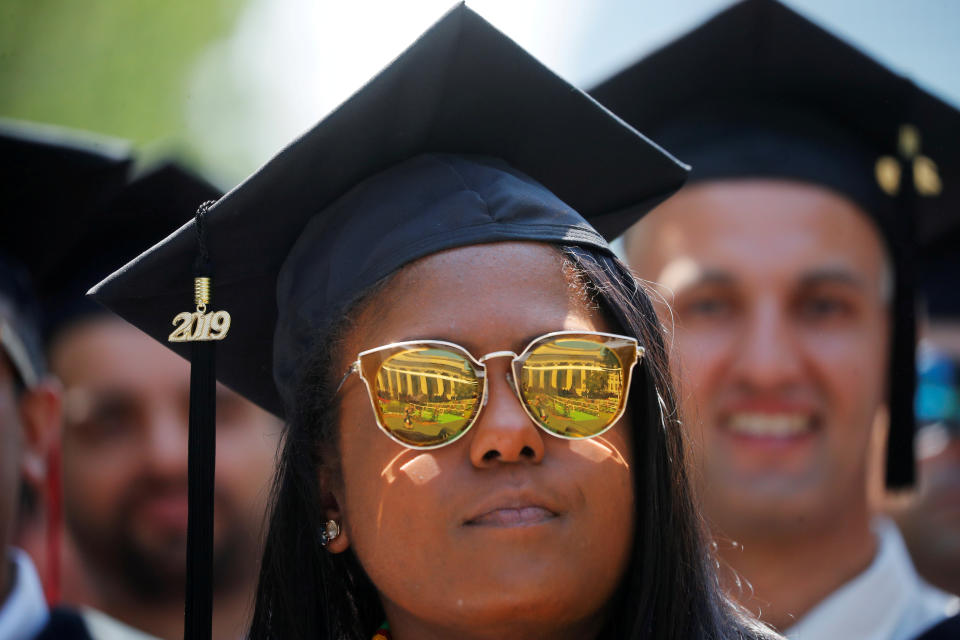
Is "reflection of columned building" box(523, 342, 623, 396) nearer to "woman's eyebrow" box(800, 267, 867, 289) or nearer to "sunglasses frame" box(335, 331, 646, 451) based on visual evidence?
"sunglasses frame" box(335, 331, 646, 451)

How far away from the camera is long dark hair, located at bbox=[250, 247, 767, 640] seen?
7.62ft

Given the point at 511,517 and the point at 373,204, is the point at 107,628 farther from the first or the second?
the point at 511,517

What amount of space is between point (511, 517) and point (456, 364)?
0.32 meters

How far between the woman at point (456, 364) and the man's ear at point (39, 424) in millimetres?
1968

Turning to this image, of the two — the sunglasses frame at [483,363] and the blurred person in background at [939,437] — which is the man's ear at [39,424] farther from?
the blurred person in background at [939,437]

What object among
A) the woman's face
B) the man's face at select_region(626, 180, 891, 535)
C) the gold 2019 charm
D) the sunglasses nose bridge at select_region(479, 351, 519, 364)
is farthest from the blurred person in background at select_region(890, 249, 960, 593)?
the gold 2019 charm

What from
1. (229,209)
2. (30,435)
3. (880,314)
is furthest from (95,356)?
(880,314)

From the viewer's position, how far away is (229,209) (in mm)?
2371

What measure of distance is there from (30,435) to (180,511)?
0.67m

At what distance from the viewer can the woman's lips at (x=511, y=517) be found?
2.10m

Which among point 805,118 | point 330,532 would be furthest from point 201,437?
point 805,118

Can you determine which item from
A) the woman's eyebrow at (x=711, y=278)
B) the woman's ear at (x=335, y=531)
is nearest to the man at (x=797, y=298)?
the woman's eyebrow at (x=711, y=278)

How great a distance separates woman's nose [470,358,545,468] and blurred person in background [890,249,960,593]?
3.88 metres

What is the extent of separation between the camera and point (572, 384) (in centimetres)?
219
